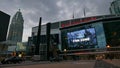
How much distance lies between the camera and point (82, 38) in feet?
280

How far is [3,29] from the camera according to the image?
693cm

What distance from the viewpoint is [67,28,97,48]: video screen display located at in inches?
3171

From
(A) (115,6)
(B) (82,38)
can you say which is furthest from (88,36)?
(A) (115,6)

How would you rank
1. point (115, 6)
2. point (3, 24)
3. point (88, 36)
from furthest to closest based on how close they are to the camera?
1. point (115, 6)
2. point (88, 36)
3. point (3, 24)

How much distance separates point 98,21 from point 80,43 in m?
16.8

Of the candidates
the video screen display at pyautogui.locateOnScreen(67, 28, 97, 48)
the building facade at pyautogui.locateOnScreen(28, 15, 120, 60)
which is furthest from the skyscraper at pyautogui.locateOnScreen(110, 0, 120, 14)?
the video screen display at pyautogui.locateOnScreen(67, 28, 97, 48)

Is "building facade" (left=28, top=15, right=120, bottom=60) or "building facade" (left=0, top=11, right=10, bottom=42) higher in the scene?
"building facade" (left=28, top=15, right=120, bottom=60)

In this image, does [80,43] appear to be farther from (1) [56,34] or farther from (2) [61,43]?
(1) [56,34]

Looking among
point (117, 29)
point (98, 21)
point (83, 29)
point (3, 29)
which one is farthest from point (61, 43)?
point (3, 29)

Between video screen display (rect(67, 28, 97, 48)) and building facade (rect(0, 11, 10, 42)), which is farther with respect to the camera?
video screen display (rect(67, 28, 97, 48))

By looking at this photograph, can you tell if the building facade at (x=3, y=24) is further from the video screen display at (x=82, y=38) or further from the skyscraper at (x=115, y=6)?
the skyscraper at (x=115, y=6)

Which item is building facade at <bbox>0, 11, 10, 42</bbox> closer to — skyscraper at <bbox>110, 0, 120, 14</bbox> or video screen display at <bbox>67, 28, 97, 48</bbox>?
video screen display at <bbox>67, 28, 97, 48</bbox>

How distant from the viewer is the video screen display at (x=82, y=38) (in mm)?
80550

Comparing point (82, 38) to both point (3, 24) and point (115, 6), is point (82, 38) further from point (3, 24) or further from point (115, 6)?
point (115, 6)
